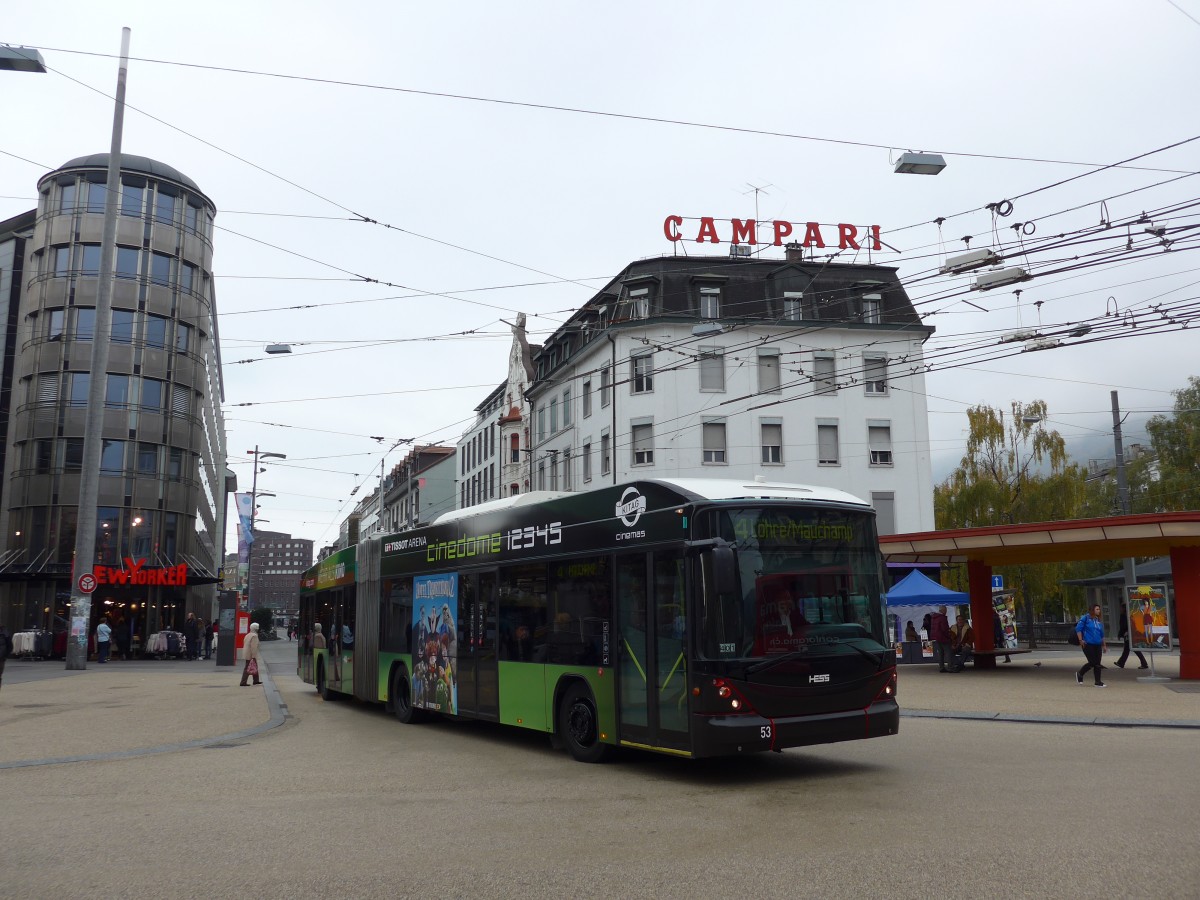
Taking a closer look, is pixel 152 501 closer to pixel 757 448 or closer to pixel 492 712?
pixel 757 448

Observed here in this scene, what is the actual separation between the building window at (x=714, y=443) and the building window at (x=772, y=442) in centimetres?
178

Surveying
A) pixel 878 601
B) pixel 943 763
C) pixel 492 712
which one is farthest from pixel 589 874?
pixel 492 712

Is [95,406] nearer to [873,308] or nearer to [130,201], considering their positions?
[130,201]

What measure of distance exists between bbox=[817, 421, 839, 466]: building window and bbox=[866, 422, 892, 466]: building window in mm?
1392

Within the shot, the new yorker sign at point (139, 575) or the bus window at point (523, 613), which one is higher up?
the new yorker sign at point (139, 575)

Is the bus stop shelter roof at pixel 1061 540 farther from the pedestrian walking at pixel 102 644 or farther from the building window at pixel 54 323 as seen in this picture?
the building window at pixel 54 323

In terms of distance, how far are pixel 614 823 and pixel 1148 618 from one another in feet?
114

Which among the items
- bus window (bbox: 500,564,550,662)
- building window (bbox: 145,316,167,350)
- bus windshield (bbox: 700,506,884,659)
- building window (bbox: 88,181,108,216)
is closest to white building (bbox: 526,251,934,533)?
building window (bbox: 145,316,167,350)

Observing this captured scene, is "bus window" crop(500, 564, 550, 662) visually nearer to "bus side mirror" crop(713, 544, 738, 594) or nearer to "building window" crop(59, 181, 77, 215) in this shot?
"bus side mirror" crop(713, 544, 738, 594)

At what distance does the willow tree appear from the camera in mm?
43719

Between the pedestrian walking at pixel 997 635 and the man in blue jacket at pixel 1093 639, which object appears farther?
the pedestrian walking at pixel 997 635

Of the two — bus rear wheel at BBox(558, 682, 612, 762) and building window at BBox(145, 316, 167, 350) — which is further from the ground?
building window at BBox(145, 316, 167, 350)

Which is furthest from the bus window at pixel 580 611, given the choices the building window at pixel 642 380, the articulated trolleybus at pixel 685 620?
the building window at pixel 642 380

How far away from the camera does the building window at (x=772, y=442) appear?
4362cm
